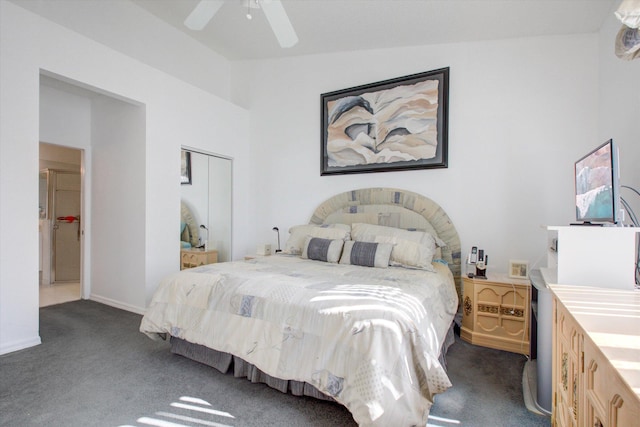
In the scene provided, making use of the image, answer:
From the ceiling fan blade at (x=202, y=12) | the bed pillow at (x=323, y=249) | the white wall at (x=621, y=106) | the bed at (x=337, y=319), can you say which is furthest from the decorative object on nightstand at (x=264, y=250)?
the white wall at (x=621, y=106)

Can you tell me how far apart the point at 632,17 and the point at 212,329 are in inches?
101

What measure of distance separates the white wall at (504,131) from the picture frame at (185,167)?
177 cm

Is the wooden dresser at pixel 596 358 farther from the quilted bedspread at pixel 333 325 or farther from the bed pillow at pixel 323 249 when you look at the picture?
the bed pillow at pixel 323 249

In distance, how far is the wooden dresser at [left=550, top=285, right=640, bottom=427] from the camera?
682 millimetres

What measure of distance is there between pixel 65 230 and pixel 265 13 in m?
5.04

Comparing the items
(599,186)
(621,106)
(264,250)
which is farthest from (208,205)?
(621,106)

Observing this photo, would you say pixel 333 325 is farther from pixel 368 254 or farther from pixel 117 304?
pixel 117 304

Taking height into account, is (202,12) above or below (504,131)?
above

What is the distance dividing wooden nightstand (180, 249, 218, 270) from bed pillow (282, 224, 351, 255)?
125 cm

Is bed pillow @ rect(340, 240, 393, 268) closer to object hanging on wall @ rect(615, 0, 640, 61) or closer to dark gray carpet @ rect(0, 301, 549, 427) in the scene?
dark gray carpet @ rect(0, 301, 549, 427)

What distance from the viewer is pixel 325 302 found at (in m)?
1.73

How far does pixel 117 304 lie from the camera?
367 centimetres

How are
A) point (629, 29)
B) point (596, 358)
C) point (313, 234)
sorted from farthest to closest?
point (313, 234), point (629, 29), point (596, 358)

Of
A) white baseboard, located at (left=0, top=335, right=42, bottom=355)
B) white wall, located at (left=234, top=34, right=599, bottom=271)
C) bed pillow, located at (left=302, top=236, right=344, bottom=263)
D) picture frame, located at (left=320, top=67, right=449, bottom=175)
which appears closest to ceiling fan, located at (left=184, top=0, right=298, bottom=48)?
picture frame, located at (left=320, top=67, right=449, bottom=175)
